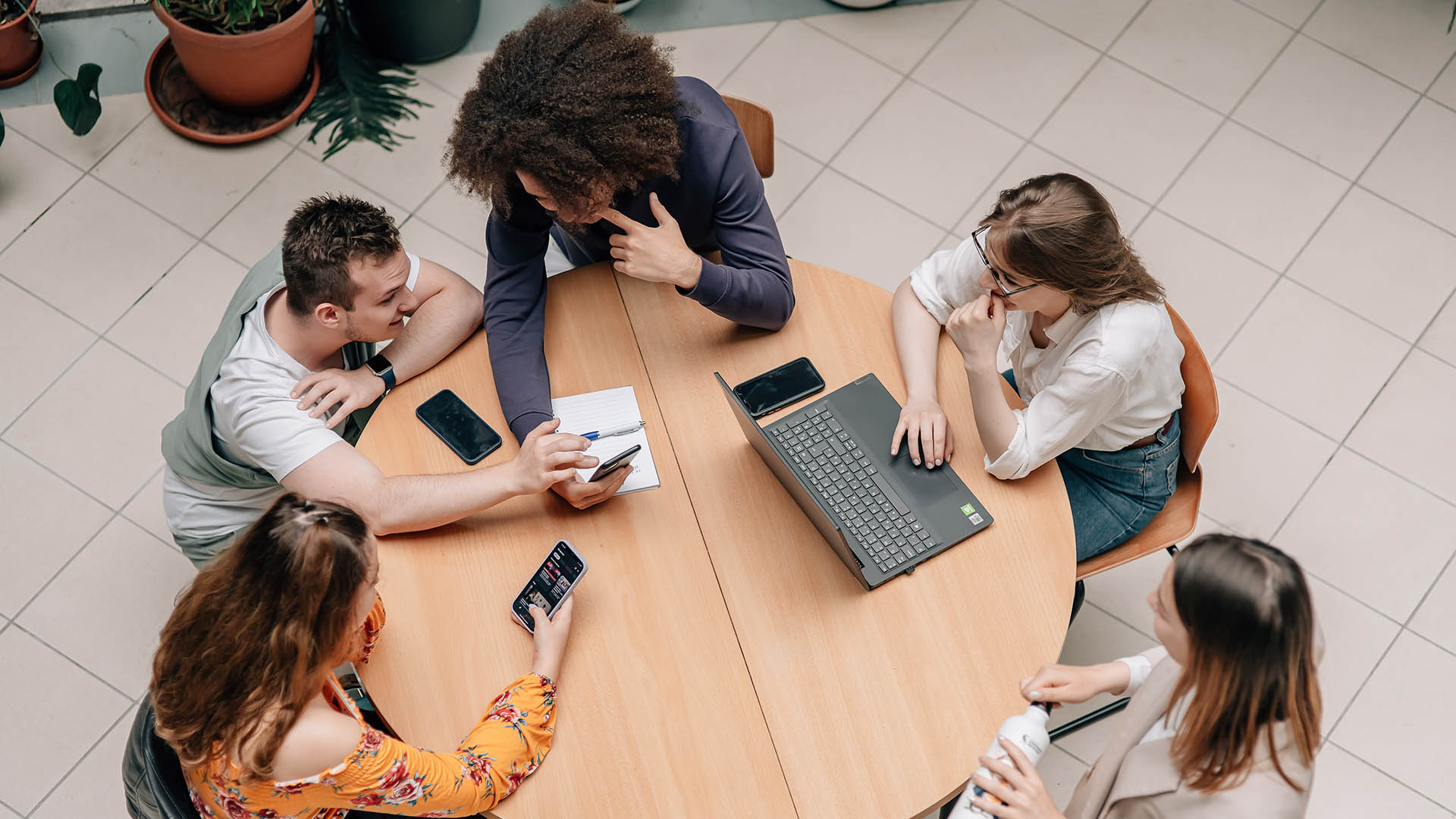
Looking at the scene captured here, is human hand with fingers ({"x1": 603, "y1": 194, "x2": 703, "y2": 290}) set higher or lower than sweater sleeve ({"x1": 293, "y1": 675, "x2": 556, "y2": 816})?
higher

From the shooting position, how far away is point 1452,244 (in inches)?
128

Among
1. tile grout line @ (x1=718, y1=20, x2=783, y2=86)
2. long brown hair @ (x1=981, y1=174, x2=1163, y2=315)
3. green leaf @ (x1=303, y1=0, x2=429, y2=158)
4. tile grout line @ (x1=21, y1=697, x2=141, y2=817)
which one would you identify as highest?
long brown hair @ (x1=981, y1=174, x2=1163, y2=315)

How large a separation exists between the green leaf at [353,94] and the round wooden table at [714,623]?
61.2 inches

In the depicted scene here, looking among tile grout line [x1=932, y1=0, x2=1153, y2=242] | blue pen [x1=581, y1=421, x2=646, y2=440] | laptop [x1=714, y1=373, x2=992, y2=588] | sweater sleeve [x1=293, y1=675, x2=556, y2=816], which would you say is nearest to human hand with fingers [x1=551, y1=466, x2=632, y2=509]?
blue pen [x1=581, y1=421, x2=646, y2=440]

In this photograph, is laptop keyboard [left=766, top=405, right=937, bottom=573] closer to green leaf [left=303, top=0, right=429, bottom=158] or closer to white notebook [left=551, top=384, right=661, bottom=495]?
white notebook [left=551, top=384, right=661, bottom=495]

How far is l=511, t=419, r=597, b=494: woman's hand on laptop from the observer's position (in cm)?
190

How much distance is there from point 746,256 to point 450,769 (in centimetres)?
107

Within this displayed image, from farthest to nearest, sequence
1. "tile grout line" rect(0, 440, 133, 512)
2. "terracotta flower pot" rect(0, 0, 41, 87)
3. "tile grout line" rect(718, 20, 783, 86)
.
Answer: "tile grout line" rect(718, 20, 783, 86), "terracotta flower pot" rect(0, 0, 41, 87), "tile grout line" rect(0, 440, 133, 512)

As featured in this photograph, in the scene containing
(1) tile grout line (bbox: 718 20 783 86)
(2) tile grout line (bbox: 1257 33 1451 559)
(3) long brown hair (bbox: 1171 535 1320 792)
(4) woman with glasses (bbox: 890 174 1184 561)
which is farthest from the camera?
(1) tile grout line (bbox: 718 20 783 86)

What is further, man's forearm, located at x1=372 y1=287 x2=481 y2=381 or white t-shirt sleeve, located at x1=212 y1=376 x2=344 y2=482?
man's forearm, located at x1=372 y1=287 x2=481 y2=381

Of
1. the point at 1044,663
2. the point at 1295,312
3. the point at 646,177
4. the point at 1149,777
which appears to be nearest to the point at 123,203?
the point at 646,177

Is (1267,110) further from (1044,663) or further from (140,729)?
(140,729)

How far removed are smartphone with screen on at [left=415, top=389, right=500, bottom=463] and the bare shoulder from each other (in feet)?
1.92

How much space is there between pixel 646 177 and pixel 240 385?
0.84 meters
